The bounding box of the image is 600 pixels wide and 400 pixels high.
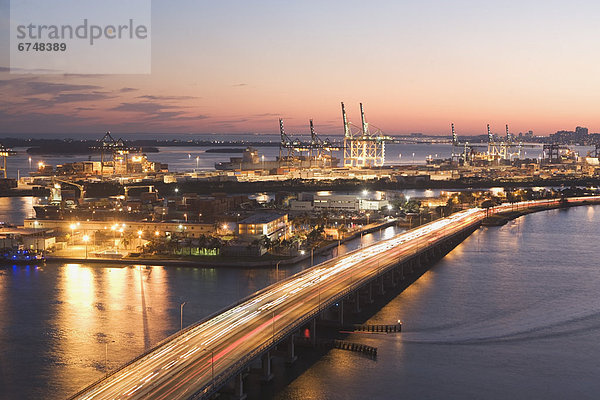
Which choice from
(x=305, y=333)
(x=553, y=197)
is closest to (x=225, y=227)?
(x=305, y=333)

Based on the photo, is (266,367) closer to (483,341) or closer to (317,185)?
(483,341)

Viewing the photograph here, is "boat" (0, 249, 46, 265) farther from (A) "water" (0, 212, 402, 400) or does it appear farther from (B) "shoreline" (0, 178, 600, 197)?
(B) "shoreline" (0, 178, 600, 197)

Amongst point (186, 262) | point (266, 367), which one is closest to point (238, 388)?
point (266, 367)

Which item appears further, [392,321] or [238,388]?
[392,321]

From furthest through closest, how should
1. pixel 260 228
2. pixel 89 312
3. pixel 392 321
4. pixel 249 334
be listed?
pixel 260 228
pixel 89 312
pixel 392 321
pixel 249 334

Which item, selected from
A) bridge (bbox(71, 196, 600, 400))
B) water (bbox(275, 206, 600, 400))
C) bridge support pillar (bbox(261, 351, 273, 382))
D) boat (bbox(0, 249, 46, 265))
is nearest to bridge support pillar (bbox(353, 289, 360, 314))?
bridge (bbox(71, 196, 600, 400))

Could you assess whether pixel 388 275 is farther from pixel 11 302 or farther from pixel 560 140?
pixel 560 140
